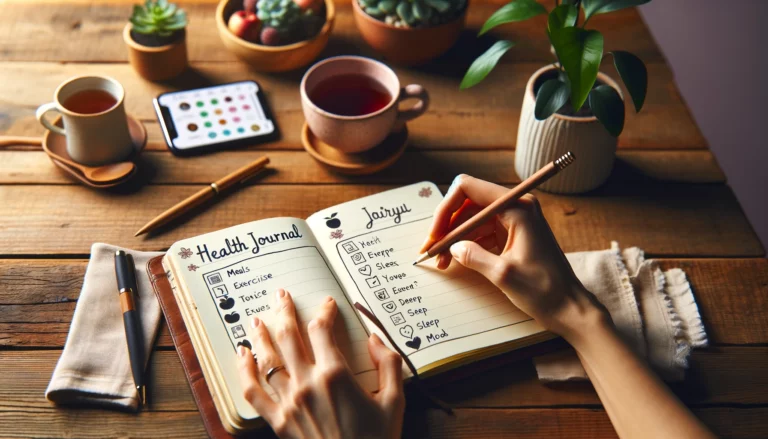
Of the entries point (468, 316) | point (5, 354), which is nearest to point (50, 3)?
point (5, 354)

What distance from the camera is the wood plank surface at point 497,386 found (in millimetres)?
884

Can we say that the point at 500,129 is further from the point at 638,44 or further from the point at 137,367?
the point at 137,367

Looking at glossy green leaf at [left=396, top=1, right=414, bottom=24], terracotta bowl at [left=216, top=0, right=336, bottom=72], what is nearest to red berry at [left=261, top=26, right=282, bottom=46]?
terracotta bowl at [left=216, top=0, right=336, bottom=72]

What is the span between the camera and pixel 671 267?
1073 millimetres

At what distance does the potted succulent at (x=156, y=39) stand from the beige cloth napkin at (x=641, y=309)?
79cm

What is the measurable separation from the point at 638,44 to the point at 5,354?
129 cm

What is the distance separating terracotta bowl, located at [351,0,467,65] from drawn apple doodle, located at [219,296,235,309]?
64cm

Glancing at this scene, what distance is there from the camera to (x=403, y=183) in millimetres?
1191

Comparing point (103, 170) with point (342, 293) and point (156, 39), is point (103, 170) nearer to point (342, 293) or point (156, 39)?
point (156, 39)

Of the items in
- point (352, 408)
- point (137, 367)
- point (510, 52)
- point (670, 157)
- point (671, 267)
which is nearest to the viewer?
point (352, 408)

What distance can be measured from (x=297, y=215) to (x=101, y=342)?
347 mm

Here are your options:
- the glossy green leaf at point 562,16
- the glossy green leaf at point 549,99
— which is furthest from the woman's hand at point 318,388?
the glossy green leaf at point 562,16

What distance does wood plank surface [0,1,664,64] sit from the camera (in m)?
1.39

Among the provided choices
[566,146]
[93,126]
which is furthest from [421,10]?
[93,126]
